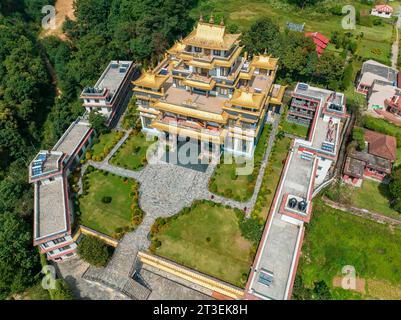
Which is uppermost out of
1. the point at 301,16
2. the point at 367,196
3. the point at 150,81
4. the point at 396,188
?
the point at 301,16

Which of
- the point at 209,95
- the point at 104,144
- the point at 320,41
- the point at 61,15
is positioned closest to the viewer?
the point at 209,95

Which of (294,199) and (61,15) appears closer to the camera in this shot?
(294,199)

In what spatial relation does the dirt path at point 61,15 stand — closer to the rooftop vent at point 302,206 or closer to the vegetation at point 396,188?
the rooftop vent at point 302,206

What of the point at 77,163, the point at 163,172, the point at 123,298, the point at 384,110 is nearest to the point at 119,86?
the point at 77,163

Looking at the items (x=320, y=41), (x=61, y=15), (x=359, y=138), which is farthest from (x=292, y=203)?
(x=61, y=15)

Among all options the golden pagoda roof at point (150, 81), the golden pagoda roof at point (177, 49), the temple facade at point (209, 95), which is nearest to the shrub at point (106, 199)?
the temple facade at point (209, 95)

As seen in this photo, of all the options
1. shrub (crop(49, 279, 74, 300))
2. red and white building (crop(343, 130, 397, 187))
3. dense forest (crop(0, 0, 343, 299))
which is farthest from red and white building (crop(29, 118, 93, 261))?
red and white building (crop(343, 130, 397, 187))

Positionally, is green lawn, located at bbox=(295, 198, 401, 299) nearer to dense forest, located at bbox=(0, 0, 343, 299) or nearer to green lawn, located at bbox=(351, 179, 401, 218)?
green lawn, located at bbox=(351, 179, 401, 218)

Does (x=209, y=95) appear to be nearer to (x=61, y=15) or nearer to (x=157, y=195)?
(x=157, y=195)
